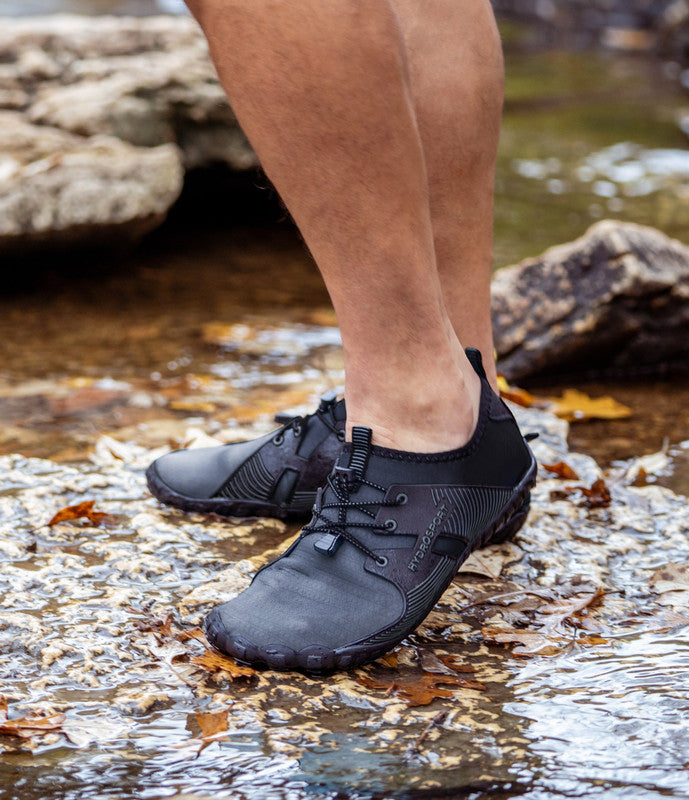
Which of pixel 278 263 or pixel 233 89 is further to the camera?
pixel 278 263

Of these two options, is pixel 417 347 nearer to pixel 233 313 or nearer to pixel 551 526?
pixel 551 526

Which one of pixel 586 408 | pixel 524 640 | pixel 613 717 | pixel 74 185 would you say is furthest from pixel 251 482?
pixel 74 185

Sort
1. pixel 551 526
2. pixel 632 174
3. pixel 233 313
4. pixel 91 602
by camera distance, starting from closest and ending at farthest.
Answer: pixel 91 602 < pixel 551 526 < pixel 233 313 < pixel 632 174

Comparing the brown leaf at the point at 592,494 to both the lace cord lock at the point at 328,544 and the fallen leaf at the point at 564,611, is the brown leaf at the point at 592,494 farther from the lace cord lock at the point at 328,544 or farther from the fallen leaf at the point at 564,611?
the lace cord lock at the point at 328,544

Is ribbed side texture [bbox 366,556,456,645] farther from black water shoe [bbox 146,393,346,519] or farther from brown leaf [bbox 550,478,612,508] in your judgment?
brown leaf [bbox 550,478,612,508]

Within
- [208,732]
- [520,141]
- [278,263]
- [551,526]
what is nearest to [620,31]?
[520,141]

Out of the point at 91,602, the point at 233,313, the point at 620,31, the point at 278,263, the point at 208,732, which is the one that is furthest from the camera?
the point at 620,31

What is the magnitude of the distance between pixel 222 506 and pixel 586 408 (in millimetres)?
1291

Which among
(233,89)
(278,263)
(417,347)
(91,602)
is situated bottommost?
(278,263)

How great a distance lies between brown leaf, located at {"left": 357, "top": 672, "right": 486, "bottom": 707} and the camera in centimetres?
136

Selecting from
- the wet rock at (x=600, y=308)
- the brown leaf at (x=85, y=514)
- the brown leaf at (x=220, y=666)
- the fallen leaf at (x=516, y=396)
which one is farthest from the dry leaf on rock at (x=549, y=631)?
the wet rock at (x=600, y=308)

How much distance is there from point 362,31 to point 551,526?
107 centimetres

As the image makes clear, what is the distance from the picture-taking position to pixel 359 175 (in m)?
1.38

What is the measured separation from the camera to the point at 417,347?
4.82 ft
